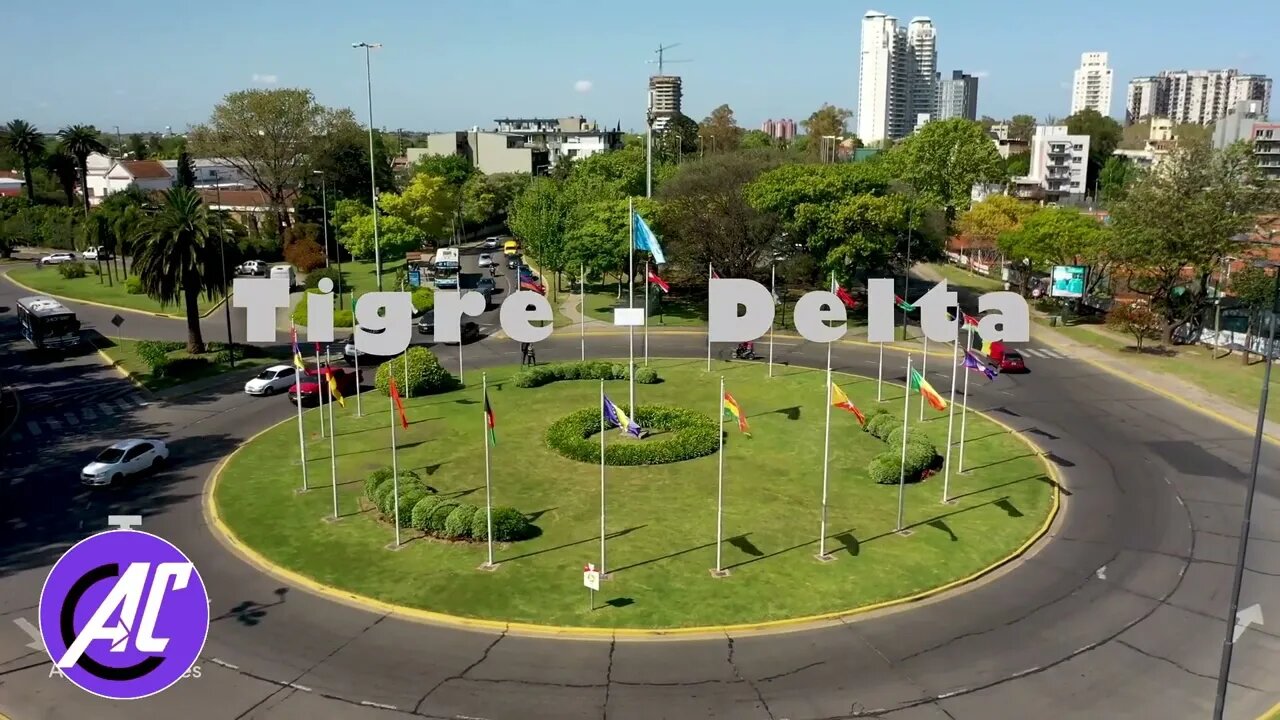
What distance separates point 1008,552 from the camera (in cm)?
2722

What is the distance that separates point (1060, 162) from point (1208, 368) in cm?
11835

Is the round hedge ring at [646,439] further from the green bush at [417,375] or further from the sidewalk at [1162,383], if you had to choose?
the sidewalk at [1162,383]

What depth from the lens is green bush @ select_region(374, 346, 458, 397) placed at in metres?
43.8

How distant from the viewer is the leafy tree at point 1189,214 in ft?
173

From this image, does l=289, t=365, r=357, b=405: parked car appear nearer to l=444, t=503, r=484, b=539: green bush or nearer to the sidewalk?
l=444, t=503, r=484, b=539: green bush

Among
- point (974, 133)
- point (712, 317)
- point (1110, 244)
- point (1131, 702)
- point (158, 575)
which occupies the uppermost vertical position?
point (974, 133)

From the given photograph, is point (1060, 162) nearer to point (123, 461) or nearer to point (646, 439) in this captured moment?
point (646, 439)

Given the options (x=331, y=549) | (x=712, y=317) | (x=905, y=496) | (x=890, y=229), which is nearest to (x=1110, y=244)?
(x=890, y=229)

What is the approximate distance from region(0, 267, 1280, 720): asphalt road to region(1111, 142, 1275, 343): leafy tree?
27.1 meters

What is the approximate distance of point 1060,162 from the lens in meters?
156

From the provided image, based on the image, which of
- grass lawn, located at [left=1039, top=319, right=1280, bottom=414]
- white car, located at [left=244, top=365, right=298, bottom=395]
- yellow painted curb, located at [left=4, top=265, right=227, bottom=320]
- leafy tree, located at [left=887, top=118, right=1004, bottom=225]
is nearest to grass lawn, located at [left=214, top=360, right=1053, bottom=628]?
white car, located at [left=244, top=365, right=298, bottom=395]

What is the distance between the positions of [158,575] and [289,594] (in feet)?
14.1

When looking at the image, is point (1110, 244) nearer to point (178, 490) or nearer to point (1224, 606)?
Answer: point (1224, 606)

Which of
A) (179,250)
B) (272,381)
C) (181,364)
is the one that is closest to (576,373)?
(272,381)
